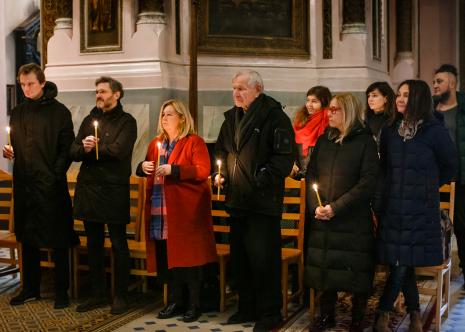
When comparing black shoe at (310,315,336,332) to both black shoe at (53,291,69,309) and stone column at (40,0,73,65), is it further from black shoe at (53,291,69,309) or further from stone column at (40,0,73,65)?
stone column at (40,0,73,65)

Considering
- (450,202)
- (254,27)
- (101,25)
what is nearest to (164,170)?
(450,202)

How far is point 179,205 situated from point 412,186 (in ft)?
4.76

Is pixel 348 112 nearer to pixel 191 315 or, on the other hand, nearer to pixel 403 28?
pixel 191 315

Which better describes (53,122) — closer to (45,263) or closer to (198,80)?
(45,263)

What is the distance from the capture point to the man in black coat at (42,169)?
17.6ft

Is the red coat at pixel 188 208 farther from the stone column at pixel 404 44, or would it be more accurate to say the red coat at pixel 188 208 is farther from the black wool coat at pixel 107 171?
the stone column at pixel 404 44

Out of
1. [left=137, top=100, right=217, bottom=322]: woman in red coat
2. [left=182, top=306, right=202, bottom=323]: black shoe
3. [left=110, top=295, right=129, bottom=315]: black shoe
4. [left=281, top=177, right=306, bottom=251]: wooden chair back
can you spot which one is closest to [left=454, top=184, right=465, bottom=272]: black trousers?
[left=281, top=177, right=306, bottom=251]: wooden chair back

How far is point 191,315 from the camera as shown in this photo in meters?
5.12

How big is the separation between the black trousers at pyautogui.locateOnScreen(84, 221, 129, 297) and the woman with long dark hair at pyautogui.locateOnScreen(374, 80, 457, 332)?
1.75 metres

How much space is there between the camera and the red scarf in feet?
19.2

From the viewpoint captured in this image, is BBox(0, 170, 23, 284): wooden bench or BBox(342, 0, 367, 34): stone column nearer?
BBox(0, 170, 23, 284): wooden bench

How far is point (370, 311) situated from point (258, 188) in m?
1.34

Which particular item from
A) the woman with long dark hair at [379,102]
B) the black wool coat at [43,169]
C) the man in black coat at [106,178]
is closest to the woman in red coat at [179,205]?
the man in black coat at [106,178]

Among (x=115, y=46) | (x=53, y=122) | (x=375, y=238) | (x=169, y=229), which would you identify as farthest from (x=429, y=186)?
(x=115, y=46)
